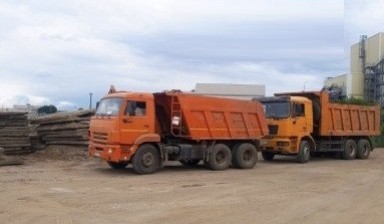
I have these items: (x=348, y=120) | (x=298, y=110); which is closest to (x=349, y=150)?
(x=348, y=120)

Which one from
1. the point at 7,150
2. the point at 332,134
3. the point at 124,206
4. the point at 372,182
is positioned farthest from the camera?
the point at 332,134

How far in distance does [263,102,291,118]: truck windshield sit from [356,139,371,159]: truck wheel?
5.85 metres

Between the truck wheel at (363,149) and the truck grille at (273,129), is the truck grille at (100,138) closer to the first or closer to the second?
the truck grille at (273,129)

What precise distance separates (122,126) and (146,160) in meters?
1.39

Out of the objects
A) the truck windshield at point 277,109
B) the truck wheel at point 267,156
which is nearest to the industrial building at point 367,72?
the truck wheel at point 267,156

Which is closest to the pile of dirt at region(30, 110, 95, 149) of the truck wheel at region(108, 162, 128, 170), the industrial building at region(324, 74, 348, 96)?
the truck wheel at region(108, 162, 128, 170)

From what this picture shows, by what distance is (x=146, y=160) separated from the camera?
58.2 feet

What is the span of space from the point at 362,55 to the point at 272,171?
46013mm

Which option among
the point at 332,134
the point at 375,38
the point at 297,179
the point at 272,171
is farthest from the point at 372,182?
the point at 375,38

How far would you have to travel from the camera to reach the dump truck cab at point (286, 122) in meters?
22.7

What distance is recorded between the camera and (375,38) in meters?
60.7

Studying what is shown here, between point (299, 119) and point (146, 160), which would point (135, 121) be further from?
point (299, 119)

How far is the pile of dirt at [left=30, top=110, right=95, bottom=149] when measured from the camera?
71.8 ft

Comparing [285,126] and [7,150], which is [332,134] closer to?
[285,126]
